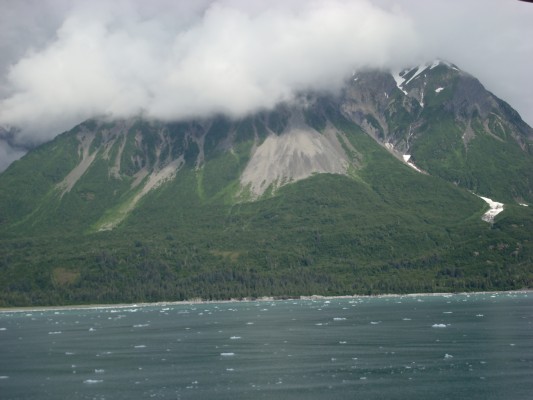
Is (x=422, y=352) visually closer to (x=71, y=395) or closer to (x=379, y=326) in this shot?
(x=379, y=326)

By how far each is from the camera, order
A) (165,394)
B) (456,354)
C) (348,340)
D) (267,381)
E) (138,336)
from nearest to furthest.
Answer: (165,394) < (267,381) < (456,354) < (348,340) < (138,336)

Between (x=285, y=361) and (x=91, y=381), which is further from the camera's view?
(x=285, y=361)

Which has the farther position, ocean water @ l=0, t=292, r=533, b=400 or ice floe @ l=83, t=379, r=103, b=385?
ice floe @ l=83, t=379, r=103, b=385

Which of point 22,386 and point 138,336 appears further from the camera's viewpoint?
point 138,336

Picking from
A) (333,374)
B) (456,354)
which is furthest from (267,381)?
(456,354)

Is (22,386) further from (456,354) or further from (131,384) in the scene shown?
(456,354)

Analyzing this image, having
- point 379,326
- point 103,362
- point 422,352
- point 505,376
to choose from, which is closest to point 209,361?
point 103,362

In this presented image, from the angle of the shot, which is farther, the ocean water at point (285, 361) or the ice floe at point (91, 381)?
the ice floe at point (91, 381)

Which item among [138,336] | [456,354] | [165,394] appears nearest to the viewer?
[165,394]
